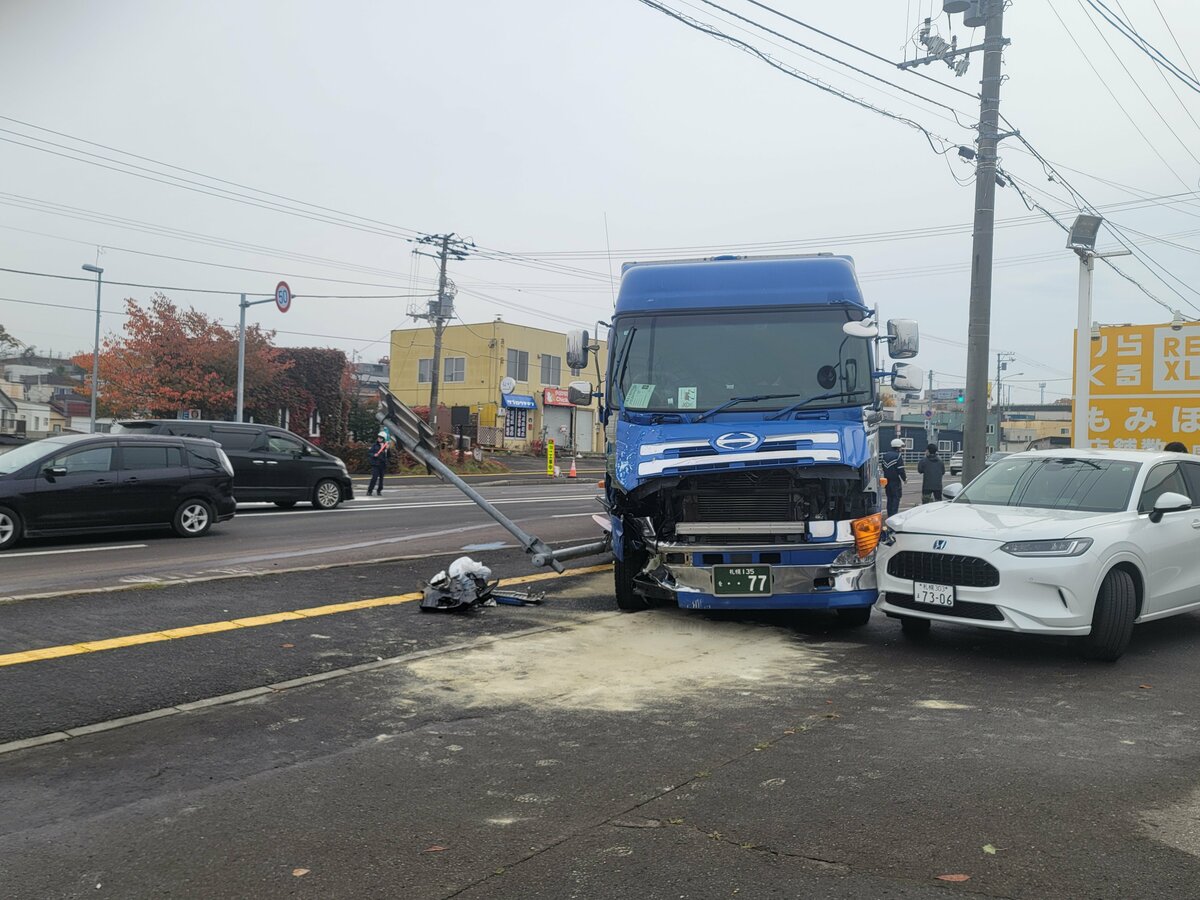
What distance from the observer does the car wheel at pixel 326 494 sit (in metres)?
20.1

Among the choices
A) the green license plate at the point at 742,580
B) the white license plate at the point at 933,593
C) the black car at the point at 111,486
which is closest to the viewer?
the white license plate at the point at 933,593

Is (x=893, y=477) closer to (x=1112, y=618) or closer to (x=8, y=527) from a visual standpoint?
(x=1112, y=618)

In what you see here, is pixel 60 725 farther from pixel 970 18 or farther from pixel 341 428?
pixel 341 428

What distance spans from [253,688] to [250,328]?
3370 cm

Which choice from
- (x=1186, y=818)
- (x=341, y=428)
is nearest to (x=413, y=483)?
(x=341, y=428)

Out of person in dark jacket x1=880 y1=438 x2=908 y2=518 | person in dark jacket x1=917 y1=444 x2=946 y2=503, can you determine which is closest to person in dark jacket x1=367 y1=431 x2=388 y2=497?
person in dark jacket x1=880 y1=438 x2=908 y2=518

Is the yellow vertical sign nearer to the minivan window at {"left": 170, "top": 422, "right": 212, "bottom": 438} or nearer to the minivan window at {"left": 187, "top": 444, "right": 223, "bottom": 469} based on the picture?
the minivan window at {"left": 187, "top": 444, "right": 223, "bottom": 469}

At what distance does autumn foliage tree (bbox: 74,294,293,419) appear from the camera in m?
35.2

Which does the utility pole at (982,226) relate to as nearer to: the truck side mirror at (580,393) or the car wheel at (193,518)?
the truck side mirror at (580,393)

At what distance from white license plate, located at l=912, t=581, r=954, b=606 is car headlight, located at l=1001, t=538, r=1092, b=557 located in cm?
52

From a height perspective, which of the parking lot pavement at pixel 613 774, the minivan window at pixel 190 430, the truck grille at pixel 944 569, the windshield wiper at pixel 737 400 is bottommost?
the parking lot pavement at pixel 613 774

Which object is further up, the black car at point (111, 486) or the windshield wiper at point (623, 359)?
the windshield wiper at point (623, 359)

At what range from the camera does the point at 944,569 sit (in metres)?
7.43

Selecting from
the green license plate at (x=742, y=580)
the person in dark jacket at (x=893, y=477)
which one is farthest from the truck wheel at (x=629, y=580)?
the person in dark jacket at (x=893, y=477)
